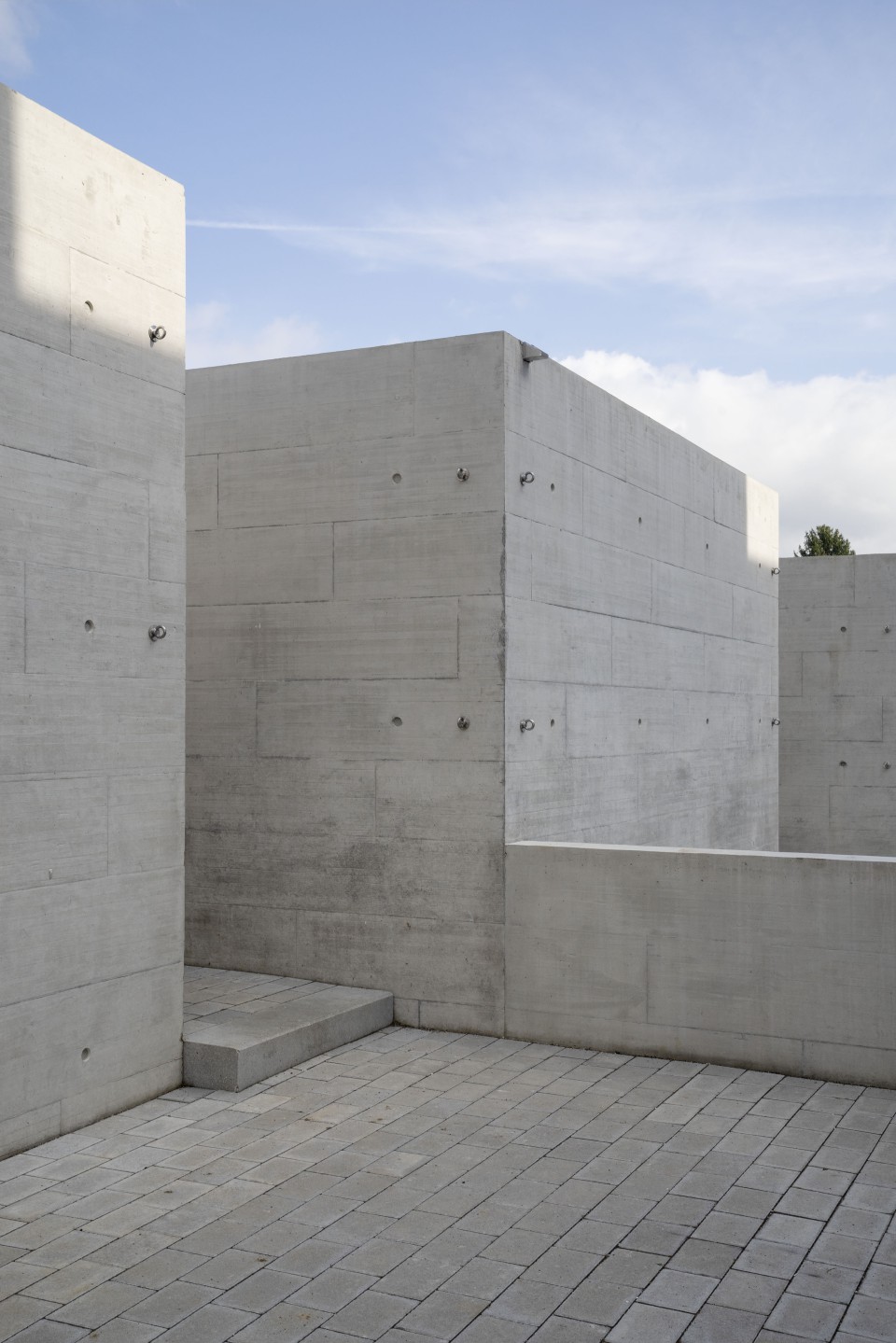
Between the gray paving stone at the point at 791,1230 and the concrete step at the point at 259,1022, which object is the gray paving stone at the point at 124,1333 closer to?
the gray paving stone at the point at 791,1230

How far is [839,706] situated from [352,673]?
30.1 ft

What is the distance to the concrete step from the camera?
20.1ft

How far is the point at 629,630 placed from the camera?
8.96 meters

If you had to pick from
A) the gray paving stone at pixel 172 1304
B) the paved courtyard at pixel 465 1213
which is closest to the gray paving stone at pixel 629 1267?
the paved courtyard at pixel 465 1213

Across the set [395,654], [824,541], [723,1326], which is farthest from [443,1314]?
[824,541]

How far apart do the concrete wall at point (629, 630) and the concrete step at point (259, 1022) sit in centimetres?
135

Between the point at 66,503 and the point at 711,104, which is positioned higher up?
the point at 711,104

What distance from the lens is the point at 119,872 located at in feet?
18.8

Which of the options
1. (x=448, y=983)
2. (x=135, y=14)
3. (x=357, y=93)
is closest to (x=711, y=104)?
(x=357, y=93)

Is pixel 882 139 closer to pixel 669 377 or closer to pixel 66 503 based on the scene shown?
pixel 66 503

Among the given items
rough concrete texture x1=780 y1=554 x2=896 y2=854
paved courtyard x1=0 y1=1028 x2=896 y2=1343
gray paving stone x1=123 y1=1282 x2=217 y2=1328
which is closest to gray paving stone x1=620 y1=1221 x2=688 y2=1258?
paved courtyard x1=0 y1=1028 x2=896 y2=1343

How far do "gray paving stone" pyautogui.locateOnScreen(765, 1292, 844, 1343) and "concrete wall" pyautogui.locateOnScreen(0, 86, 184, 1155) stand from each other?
10.1 ft

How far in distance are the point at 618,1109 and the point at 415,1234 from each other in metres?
1.71

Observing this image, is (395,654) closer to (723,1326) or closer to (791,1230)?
(791,1230)
